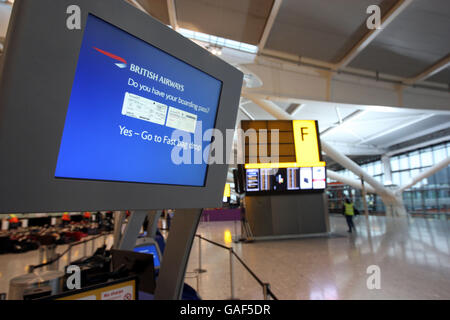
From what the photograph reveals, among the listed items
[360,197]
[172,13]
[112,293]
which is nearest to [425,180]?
[360,197]

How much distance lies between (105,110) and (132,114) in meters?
0.09

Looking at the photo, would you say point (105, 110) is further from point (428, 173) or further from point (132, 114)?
point (428, 173)

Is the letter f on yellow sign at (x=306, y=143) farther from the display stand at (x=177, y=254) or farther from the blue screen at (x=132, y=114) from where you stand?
the blue screen at (x=132, y=114)

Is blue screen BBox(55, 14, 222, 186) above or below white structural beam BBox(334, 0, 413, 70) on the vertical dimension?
below

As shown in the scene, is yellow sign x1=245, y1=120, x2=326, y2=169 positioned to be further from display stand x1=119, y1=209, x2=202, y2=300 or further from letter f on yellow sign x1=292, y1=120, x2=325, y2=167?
display stand x1=119, y1=209, x2=202, y2=300

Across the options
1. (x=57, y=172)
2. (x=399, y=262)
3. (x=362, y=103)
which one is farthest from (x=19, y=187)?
(x=362, y=103)

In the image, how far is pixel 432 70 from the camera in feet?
39.4

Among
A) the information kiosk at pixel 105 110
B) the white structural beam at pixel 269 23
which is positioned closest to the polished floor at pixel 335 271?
A: the information kiosk at pixel 105 110

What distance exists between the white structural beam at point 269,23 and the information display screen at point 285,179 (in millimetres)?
5186

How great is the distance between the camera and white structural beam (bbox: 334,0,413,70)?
→ 8.13 m

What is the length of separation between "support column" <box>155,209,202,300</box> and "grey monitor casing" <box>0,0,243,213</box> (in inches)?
26.3

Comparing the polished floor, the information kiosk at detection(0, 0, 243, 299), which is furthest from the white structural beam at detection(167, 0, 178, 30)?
the information kiosk at detection(0, 0, 243, 299)

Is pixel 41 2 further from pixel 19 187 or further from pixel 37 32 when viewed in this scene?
pixel 19 187

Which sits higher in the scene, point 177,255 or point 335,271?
point 177,255
